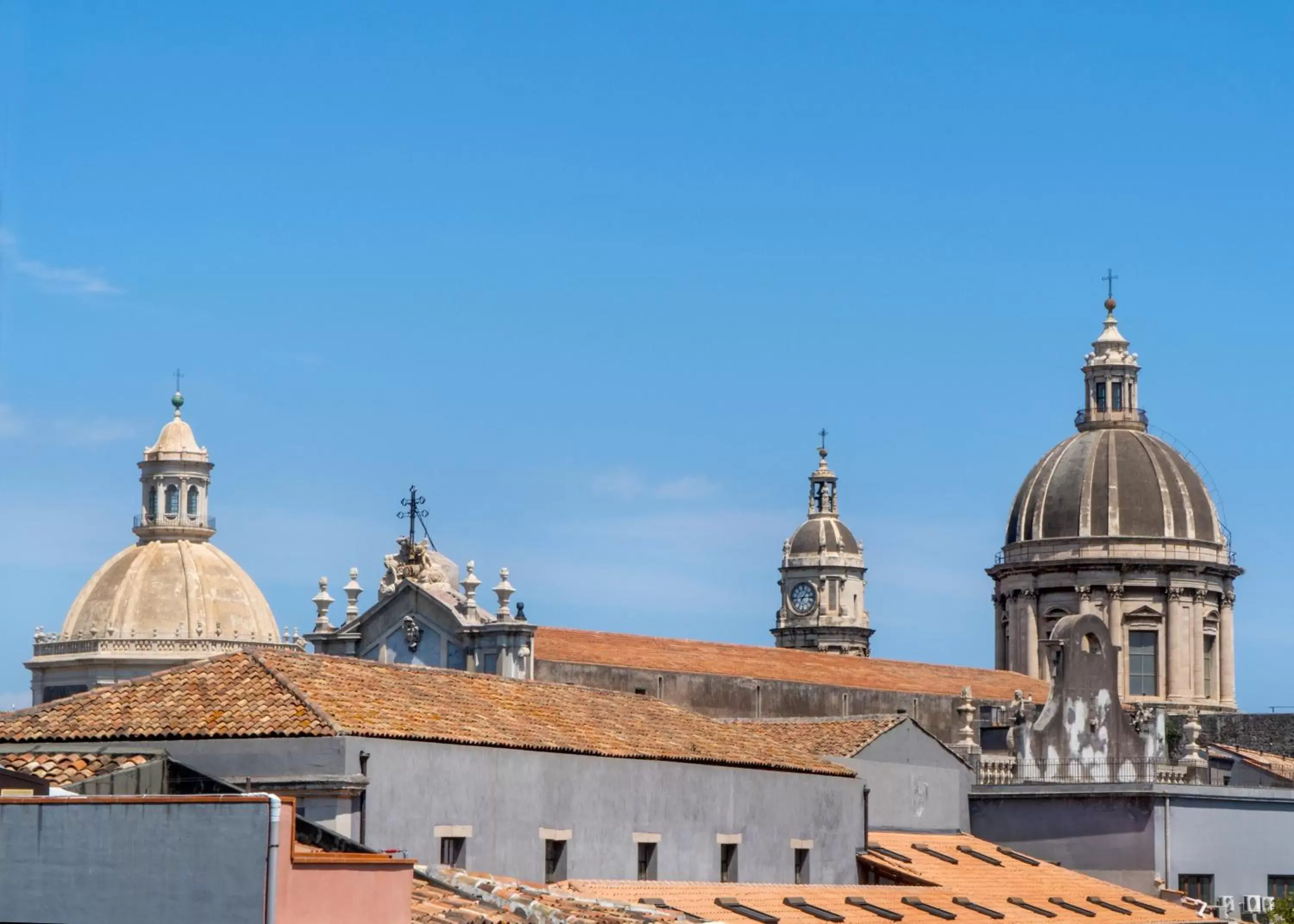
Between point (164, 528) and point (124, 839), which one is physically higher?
point (164, 528)

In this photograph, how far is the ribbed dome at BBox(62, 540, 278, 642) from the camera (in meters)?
95.6

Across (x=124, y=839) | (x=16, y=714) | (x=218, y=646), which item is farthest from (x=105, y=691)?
(x=218, y=646)

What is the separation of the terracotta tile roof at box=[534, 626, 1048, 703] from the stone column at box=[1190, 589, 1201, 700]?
956 cm

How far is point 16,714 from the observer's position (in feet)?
119

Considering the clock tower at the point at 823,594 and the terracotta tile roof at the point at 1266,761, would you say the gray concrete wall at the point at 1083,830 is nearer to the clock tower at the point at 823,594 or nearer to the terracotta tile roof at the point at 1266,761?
the terracotta tile roof at the point at 1266,761

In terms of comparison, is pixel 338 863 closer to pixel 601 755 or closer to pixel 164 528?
pixel 601 755

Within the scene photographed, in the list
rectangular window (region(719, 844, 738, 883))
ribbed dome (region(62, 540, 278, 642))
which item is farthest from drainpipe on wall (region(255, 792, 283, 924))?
ribbed dome (region(62, 540, 278, 642))

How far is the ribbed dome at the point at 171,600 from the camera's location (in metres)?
95.6

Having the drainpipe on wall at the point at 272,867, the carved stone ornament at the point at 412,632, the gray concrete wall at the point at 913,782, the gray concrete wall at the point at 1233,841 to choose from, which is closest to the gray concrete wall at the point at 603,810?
the gray concrete wall at the point at 913,782

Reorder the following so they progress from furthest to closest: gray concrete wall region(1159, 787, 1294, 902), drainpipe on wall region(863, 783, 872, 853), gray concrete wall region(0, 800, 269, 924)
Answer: gray concrete wall region(1159, 787, 1294, 902) → drainpipe on wall region(863, 783, 872, 853) → gray concrete wall region(0, 800, 269, 924)

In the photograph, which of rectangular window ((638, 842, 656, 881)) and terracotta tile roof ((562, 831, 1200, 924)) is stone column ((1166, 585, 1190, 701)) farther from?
rectangular window ((638, 842, 656, 881))

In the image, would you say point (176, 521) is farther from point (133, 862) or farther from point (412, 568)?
point (133, 862)

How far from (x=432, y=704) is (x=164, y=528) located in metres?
65.0

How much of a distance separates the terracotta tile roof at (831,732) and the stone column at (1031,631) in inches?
1384
